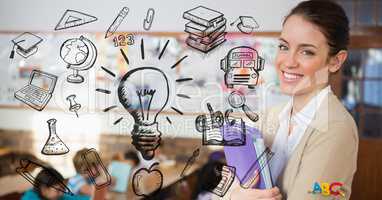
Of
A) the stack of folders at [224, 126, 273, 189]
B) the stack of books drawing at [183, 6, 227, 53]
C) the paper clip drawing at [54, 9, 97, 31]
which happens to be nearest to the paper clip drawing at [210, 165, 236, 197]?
the stack of folders at [224, 126, 273, 189]

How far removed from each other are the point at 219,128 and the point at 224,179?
0.21 metres

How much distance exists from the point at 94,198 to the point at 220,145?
23.8 inches

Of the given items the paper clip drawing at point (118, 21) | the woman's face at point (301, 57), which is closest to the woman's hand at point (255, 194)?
the woman's face at point (301, 57)

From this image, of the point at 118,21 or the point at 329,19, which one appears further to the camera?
the point at 118,21

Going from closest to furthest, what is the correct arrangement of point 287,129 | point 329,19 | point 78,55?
point 329,19 → point 287,129 → point 78,55

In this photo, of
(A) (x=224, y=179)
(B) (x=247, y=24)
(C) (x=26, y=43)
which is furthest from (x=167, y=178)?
(C) (x=26, y=43)

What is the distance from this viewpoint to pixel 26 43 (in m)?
1.78

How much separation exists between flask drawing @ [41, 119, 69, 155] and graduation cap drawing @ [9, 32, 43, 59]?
12.5 inches

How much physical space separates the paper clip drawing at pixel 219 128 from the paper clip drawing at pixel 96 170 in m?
0.45

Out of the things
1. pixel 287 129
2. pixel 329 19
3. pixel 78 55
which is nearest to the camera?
pixel 329 19

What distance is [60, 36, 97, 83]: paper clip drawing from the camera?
174cm

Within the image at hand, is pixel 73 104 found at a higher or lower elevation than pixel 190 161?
higher

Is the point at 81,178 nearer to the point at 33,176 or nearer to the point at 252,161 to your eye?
the point at 33,176

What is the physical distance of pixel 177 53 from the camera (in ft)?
5.54
